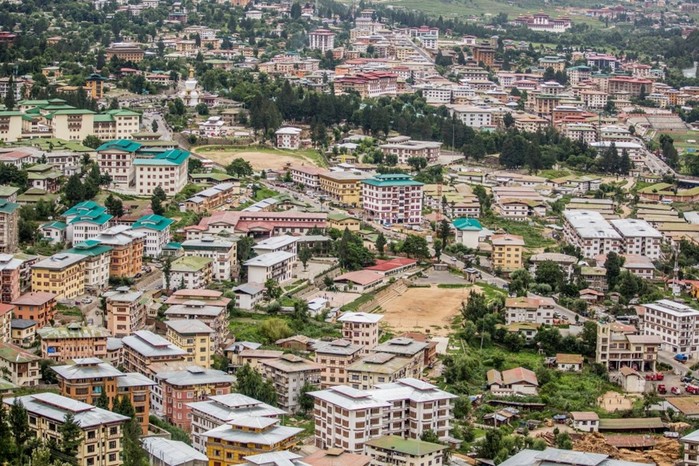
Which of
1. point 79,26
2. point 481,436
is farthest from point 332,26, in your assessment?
point 481,436

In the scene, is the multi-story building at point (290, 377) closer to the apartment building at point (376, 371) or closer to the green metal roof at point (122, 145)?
the apartment building at point (376, 371)

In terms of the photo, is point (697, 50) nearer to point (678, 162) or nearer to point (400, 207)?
point (678, 162)

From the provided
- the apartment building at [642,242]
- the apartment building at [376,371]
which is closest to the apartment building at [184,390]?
the apartment building at [376,371]

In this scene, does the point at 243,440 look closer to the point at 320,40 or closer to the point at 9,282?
the point at 9,282

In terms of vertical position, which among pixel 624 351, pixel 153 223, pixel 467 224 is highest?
pixel 153 223

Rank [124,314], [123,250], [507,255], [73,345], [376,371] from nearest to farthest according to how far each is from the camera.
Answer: [73,345], [376,371], [124,314], [123,250], [507,255]

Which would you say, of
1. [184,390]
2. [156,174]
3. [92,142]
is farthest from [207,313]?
[92,142]
